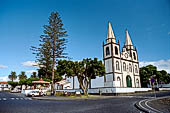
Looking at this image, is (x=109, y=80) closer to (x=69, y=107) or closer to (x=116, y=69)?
(x=116, y=69)

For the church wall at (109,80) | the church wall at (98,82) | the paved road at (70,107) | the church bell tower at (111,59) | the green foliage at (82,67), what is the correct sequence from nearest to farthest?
1. the paved road at (70,107)
2. the green foliage at (82,67)
3. the church wall at (109,80)
4. the church bell tower at (111,59)
5. the church wall at (98,82)

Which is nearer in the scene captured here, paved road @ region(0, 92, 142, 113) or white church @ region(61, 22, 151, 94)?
paved road @ region(0, 92, 142, 113)

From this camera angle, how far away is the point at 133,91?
33.3m

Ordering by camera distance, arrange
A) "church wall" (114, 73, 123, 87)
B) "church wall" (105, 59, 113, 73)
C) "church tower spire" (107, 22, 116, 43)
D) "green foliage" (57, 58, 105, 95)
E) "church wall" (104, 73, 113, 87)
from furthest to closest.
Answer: "church tower spire" (107, 22, 116, 43) → "church wall" (105, 59, 113, 73) → "church wall" (104, 73, 113, 87) → "church wall" (114, 73, 123, 87) → "green foliage" (57, 58, 105, 95)

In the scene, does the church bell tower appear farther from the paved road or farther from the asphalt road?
the paved road

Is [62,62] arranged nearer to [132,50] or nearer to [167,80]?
[132,50]

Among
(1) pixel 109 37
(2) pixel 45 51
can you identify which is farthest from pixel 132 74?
(2) pixel 45 51

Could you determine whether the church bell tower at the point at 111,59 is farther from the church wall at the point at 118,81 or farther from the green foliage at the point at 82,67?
the green foliage at the point at 82,67

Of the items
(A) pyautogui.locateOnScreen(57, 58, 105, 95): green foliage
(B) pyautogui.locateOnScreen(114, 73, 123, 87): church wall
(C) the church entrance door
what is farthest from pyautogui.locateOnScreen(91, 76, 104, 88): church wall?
(A) pyautogui.locateOnScreen(57, 58, 105, 95): green foliage

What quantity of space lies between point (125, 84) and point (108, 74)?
223 inches

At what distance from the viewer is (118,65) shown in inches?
1475

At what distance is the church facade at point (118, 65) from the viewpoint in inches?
1409

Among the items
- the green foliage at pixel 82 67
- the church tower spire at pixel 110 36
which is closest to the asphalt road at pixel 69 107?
the green foliage at pixel 82 67

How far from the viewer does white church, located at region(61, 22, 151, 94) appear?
115 feet
